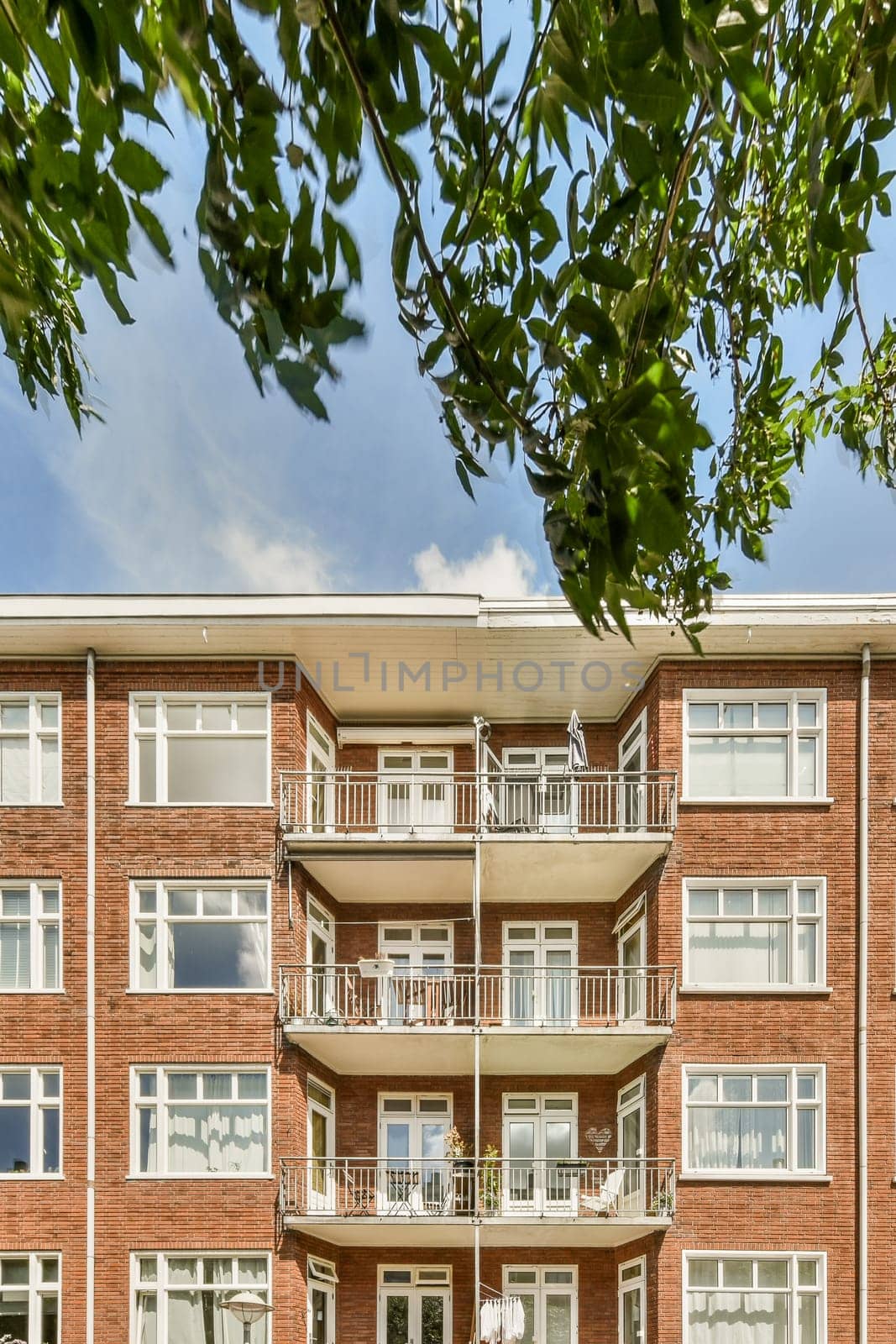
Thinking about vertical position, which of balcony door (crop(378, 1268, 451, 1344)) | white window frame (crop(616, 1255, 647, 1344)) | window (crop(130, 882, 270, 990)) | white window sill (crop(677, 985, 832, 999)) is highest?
window (crop(130, 882, 270, 990))

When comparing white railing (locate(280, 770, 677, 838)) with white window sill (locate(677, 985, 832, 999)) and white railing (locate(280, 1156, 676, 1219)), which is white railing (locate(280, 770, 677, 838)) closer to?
white window sill (locate(677, 985, 832, 999))

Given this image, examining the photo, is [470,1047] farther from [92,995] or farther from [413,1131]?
[92,995]

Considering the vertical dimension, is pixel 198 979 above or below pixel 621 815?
below

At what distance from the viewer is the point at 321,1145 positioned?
16.8 meters

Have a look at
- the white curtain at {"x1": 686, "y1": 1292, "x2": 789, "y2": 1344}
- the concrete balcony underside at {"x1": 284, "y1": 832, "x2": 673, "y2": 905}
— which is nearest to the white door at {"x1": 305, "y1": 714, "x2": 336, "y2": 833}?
the concrete balcony underside at {"x1": 284, "y1": 832, "x2": 673, "y2": 905}

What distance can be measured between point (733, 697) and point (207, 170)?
47.7 ft

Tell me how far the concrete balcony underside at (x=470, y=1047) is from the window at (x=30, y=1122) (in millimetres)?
2987

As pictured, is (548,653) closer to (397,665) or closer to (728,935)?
(397,665)

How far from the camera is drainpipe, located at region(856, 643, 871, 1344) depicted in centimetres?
1475

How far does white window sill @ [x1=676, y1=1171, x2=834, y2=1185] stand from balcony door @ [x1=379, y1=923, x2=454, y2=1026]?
11.4 feet

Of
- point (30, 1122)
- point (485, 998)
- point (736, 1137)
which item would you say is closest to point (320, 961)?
point (485, 998)

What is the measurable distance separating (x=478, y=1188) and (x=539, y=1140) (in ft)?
7.88

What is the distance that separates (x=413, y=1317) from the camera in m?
16.8

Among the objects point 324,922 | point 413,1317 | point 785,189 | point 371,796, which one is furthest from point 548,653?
point 785,189
